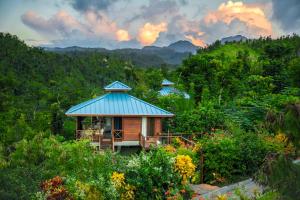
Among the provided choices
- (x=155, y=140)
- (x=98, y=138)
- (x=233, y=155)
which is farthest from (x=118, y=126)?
(x=233, y=155)

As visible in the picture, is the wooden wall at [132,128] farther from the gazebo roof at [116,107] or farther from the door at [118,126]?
the gazebo roof at [116,107]

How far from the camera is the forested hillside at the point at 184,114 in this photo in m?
8.76

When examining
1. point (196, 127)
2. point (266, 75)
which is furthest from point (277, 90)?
point (196, 127)

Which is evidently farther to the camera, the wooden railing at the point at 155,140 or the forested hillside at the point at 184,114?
the wooden railing at the point at 155,140

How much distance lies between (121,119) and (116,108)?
93 centimetres

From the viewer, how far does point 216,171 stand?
13125mm

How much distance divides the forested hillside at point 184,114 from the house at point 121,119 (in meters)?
1.53

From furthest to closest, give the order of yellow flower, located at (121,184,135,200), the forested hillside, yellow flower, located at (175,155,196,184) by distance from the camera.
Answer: yellow flower, located at (175,155,196,184)
yellow flower, located at (121,184,135,200)
the forested hillside

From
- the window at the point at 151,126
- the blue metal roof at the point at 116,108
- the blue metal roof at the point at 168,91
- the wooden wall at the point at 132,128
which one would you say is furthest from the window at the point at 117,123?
the blue metal roof at the point at 168,91

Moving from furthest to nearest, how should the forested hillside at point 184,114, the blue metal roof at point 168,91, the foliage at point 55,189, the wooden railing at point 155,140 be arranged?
the blue metal roof at point 168,91, the wooden railing at point 155,140, the forested hillside at point 184,114, the foliage at point 55,189

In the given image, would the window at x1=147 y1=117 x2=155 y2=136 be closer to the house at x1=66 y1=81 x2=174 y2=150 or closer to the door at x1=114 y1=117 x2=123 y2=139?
the house at x1=66 y1=81 x2=174 y2=150

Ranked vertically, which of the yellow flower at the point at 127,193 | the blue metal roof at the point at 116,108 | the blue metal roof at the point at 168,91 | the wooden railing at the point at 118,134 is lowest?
the yellow flower at the point at 127,193

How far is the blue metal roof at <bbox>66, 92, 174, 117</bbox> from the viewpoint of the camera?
71.8ft

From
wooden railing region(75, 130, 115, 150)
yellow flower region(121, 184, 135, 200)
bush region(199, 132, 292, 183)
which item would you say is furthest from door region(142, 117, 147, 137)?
yellow flower region(121, 184, 135, 200)
